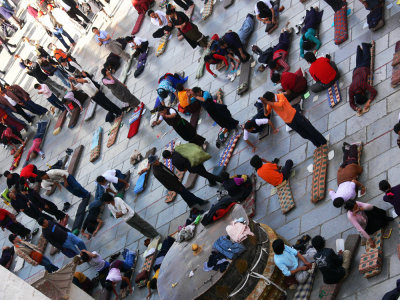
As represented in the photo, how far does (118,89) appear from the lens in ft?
61.5

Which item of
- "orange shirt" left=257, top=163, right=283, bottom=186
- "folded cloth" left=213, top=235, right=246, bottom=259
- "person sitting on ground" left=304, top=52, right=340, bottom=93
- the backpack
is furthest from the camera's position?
the backpack

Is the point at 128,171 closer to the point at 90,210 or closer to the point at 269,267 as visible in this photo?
the point at 90,210

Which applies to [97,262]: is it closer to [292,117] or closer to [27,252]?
Answer: [27,252]

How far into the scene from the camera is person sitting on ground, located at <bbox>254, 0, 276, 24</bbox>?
55.0 feet

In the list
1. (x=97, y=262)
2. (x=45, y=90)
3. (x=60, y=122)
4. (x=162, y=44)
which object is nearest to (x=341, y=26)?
(x=162, y=44)

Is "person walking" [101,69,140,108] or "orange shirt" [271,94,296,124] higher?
"person walking" [101,69,140,108]

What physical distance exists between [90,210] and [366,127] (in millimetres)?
9152

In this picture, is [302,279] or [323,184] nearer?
[302,279]

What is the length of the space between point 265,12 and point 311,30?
2291 millimetres

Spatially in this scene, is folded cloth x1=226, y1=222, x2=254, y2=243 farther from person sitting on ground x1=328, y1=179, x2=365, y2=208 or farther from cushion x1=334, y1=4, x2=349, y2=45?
cushion x1=334, y1=4, x2=349, y2=45

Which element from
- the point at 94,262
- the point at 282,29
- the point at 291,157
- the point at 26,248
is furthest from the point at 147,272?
the point at 282,29

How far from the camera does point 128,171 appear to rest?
57.6 ft

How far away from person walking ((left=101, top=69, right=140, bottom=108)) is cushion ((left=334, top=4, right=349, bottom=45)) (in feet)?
25.8

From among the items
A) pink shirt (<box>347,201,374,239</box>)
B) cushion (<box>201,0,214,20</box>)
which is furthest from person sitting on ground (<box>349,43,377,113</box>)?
cushion (<box>201,0,214,20</box>)
